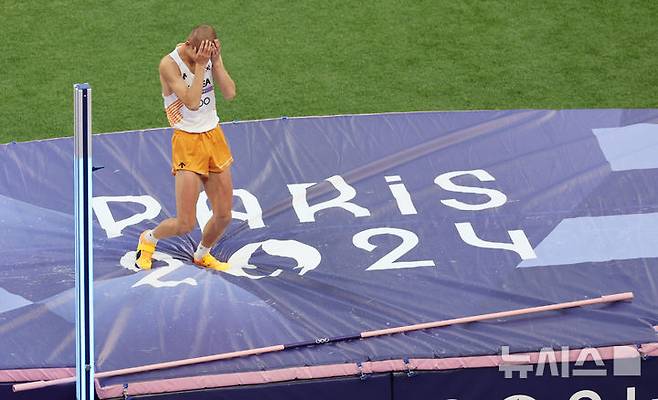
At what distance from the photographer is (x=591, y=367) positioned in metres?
5.90

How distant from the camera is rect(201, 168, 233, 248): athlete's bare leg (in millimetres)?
6445

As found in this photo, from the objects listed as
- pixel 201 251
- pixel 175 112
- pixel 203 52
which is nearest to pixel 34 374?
pixel 201 251

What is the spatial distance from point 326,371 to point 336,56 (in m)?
4.20

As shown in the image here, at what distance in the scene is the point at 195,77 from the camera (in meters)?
6.13

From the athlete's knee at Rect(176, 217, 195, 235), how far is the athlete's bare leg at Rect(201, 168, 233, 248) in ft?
0.28

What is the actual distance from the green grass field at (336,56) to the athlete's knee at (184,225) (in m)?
2.28

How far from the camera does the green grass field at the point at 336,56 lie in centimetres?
897

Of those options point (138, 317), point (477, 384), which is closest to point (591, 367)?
point (477, 384)

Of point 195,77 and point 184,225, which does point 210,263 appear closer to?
point 184,225

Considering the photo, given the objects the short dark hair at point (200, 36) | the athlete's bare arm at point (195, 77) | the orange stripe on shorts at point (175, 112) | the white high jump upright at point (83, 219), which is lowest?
the white high jump upright at point (83, 219)

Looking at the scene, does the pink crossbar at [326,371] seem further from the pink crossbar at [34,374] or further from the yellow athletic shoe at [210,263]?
the yellow athletic shoe at [210,263]

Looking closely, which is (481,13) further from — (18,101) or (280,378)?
(280,378)

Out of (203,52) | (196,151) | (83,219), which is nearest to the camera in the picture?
(83,219)

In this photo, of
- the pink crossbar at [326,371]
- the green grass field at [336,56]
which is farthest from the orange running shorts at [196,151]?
the green grass field at [336,56]
